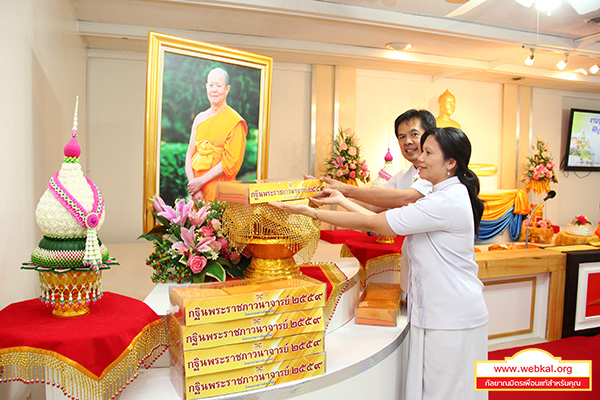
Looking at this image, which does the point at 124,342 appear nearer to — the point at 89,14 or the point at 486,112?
the point at 89,14

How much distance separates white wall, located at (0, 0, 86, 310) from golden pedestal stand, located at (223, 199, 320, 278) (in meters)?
1.16

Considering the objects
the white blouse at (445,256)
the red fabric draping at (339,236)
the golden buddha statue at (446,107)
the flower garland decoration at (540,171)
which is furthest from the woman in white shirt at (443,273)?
the flower garland decoration at (540,171)

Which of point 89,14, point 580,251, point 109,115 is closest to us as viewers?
point 580,251

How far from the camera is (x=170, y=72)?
7.54 feet

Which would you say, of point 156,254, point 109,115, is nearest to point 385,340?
point 156,254

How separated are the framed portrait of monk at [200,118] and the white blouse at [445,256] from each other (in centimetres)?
117

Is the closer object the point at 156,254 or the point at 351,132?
the point at 156,254

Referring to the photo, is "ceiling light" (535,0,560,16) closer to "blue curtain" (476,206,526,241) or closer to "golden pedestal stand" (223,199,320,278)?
"blue curtain" (476,206,526,241)

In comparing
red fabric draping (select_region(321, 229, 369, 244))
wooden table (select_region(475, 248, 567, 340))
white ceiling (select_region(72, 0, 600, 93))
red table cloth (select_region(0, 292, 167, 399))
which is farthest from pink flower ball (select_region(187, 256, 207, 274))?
white ceiling (select_region(72, 0, 600, 93))

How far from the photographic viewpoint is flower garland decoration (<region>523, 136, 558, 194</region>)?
753 centimetres

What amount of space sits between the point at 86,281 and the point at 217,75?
5.15 ft

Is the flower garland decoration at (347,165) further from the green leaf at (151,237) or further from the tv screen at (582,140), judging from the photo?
the tv screen at (582,140)

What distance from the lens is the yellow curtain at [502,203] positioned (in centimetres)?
664

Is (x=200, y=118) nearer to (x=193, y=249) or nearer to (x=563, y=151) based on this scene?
(x=193, y=249)
